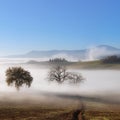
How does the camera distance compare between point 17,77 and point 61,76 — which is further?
point 61,76

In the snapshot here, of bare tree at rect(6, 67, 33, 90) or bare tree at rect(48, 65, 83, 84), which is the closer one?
bare tree at rect(6, 67, 33, 90)

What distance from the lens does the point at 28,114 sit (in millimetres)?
85188

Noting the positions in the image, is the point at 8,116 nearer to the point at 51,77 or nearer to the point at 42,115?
the point at 42,115

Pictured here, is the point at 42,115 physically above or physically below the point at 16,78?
below

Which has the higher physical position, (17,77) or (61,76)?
(61,76)

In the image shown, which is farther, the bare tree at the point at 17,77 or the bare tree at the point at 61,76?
the bare tree at the point at 61,76

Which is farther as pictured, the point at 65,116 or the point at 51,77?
the point at 51,77

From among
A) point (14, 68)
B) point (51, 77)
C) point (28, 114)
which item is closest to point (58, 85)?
point (51, 77)

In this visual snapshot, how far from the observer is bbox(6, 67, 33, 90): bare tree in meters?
147

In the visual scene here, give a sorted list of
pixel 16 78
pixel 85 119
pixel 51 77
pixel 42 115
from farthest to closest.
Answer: pixel 51 77 < pixel 16 78 < pixel 42 115 < pixel 85 119

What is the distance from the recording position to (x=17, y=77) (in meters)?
148

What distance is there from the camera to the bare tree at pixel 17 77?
146875 millimetres

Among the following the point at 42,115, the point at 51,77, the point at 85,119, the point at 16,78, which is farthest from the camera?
the point at 51,77

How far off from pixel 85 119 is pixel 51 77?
4015 inches
